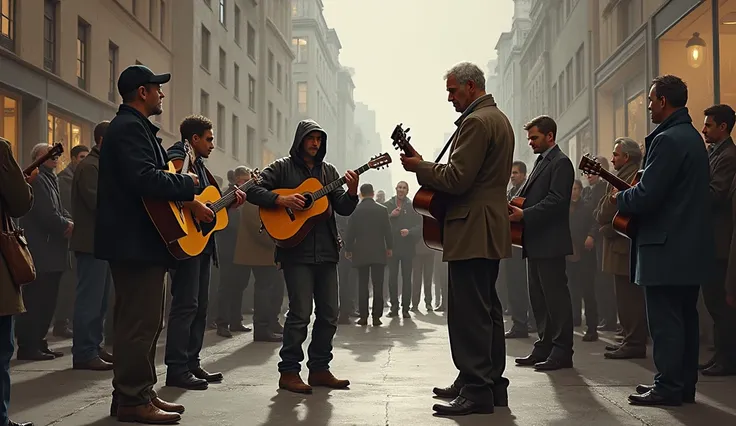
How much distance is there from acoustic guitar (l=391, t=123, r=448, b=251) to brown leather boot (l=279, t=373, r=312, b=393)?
64.3 inches

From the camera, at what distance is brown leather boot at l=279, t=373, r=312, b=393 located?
22.5ft

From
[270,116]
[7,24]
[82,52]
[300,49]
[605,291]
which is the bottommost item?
[605,291]

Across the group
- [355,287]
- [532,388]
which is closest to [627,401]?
[532,388]

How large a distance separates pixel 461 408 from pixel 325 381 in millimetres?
1684

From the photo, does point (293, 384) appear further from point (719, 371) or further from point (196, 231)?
point (719, 371)

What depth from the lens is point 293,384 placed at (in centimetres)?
692

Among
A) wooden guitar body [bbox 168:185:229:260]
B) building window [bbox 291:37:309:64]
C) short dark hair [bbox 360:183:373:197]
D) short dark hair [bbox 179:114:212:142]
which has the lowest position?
wooden guitar body [bbox 168:185:229:260]

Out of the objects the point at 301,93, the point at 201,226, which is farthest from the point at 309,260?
the point at 301,93

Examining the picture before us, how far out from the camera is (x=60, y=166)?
16281 millimetres

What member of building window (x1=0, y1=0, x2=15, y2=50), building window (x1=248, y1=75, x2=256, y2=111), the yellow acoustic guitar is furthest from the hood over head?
building window (x1=248, y1=75, x2=256, y2=111)

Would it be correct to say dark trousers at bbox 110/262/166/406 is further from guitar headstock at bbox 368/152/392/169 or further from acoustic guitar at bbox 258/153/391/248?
guitar headstock at bbox 368/152/392/169

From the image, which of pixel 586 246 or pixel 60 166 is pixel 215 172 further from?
pixel 586 246

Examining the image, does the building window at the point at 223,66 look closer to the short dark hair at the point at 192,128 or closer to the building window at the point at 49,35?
the building window at the point at 49,35

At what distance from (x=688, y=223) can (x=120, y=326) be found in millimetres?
4079
